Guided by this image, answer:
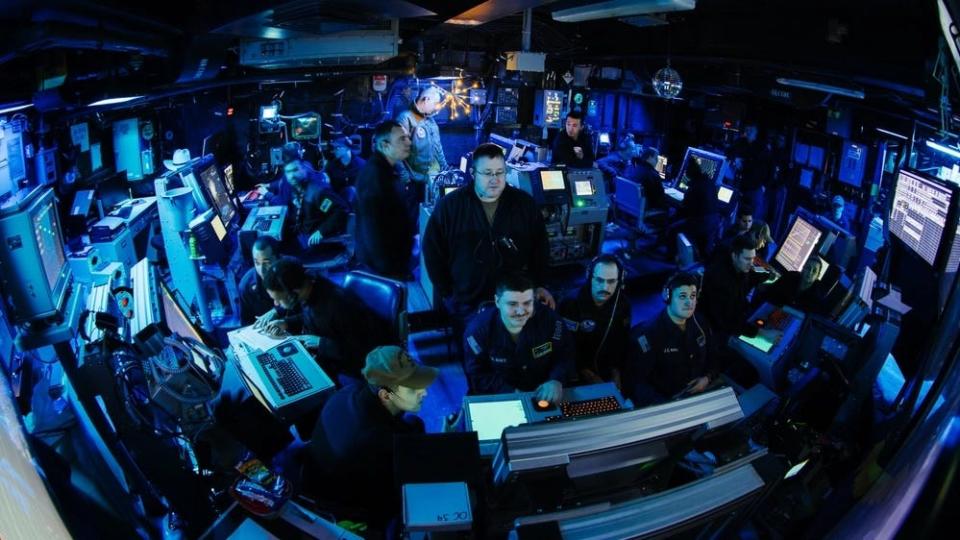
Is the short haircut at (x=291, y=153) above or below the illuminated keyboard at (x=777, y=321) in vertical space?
above

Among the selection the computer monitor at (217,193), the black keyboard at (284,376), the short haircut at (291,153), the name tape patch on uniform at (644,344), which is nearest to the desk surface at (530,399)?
the name tape patch on uniform at (644,344)

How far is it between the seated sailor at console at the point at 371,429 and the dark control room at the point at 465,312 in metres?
0.01

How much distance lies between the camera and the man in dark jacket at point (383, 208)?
13.7 feet

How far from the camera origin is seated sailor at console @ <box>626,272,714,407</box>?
3.47 metres

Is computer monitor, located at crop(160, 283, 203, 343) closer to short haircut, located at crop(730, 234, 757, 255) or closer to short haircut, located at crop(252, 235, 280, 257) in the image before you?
short haircut, located at crop(252, 235, 280, 257)

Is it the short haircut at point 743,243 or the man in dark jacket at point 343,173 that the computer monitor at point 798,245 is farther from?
the man in dark jacket at point 343,173

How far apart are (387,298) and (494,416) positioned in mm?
1586

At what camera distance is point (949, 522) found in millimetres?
961

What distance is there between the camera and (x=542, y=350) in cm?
324

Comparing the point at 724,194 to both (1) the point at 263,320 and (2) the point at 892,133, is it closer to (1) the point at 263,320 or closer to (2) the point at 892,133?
(2) the point at 892,133

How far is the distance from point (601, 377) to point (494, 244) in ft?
3.59

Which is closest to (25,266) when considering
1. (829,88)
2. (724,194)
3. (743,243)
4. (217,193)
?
(217,193)

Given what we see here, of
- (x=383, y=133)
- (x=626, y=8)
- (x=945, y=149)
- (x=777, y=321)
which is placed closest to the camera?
(x=626, y=8)

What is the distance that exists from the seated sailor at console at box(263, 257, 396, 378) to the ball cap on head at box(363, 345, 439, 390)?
1.13 metres
